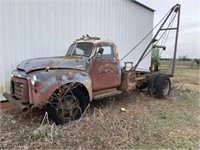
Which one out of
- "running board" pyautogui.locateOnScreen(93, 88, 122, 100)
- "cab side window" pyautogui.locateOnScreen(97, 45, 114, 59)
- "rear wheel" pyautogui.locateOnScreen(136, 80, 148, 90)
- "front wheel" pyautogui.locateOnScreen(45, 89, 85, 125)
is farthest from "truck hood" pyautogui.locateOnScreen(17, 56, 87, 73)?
"rear wheel" pyautogui.locateOnScreen(136, 80, 148, 90)

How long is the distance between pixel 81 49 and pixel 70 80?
1.40m

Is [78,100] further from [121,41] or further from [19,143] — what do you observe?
[121,41]

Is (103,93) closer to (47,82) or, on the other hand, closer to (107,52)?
(107,52)

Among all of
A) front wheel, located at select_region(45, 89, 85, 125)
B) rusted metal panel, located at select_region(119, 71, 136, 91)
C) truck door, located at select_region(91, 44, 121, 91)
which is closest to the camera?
front wheel, located at select_region(45, 89, 85, 125)

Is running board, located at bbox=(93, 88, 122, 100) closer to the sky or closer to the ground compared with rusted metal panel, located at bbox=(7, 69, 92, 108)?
closer to the ground

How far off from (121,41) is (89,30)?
2.28m

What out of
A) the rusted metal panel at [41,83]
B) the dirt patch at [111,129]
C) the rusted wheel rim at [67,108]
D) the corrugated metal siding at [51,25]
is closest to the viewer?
the dirt patch at [111,129]

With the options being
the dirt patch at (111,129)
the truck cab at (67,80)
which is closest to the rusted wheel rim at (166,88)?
the dirt patch at (111,129)

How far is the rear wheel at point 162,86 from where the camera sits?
7103 millimetres

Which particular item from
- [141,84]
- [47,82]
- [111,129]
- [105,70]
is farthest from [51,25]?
[111,129]

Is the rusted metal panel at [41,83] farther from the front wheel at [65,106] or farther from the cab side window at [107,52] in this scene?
the cab side window at [107,52]

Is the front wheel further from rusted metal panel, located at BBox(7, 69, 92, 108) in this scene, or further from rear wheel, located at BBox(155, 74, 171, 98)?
rear wheel, located at BBox(155, 74, 171, 98)

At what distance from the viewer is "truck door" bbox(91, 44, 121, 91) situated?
5.30 metres

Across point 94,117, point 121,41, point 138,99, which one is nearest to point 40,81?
point 94,117
